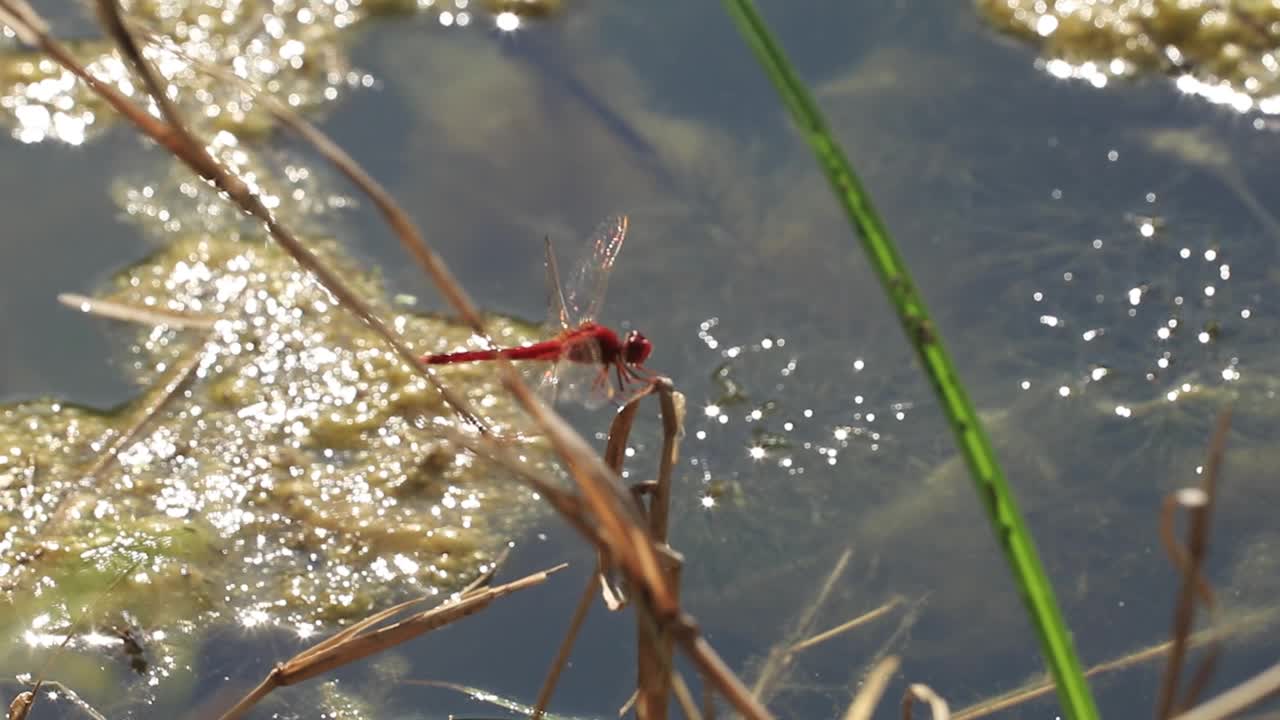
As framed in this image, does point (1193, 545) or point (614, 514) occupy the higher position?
point (614, 514)

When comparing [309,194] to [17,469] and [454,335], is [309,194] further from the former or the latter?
[17,469]

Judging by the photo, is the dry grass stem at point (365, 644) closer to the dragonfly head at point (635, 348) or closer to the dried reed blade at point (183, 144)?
the dried reed blade at point (183, 144)

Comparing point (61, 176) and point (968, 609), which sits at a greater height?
point (61, 176)

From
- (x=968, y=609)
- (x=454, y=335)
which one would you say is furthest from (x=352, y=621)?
(x=968, y=609)

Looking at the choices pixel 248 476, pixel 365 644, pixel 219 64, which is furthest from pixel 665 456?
pixel 219 64

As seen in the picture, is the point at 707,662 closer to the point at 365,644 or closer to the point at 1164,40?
the point at 365,644

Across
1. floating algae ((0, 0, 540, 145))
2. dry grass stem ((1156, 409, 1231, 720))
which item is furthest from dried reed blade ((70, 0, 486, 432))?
floating algae ((0, 0, 540, 145))
